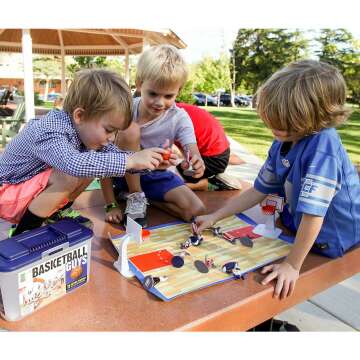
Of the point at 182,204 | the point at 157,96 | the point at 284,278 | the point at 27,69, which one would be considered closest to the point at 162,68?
the point at 157,96

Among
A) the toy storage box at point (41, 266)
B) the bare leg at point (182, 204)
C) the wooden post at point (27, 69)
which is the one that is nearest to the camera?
the toy storage box at point (41, 266)

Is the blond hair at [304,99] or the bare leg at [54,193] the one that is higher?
the blond hair at [304,99]

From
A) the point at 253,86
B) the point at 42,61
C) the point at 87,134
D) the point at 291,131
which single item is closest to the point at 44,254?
the point at 87,134

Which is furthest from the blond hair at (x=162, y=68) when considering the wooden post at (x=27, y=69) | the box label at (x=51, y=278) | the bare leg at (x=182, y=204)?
the wooden post at (x=27, y=69)

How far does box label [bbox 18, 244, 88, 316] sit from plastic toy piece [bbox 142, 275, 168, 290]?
Answer: 0.59ft

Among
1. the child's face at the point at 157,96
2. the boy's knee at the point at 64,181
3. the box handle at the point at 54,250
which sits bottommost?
the box handle at the point at 54,250

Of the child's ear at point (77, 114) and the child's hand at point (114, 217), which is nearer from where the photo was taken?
the child's ear at point (77, 114)

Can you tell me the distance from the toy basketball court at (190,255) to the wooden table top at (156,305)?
0.04 metres

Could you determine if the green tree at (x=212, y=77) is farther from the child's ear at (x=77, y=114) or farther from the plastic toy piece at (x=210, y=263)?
the plastic toy piece at (x=210, y=263)

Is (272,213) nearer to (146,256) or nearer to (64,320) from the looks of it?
(146,256)

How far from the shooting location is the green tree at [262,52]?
20109mm

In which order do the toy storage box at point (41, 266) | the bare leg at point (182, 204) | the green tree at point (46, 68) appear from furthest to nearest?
the green tree at point (46, 68) → the bare leg at point (182, 204) → the toy storage box at point (41, 266)

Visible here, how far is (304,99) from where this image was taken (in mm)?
1212

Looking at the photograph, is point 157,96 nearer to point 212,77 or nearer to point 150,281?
point 150,281
